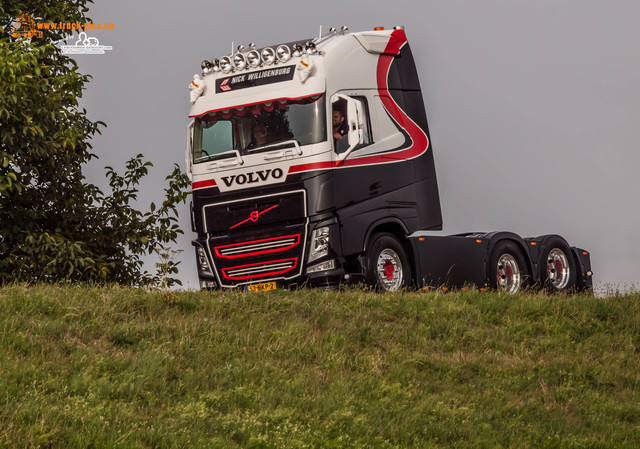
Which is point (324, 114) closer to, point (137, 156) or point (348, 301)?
point (348, 301)

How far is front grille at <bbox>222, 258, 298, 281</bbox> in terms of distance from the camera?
1617 centimetres

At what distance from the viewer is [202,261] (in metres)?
17.2

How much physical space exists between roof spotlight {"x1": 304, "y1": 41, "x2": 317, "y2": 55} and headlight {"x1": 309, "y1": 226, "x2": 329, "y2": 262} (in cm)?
302

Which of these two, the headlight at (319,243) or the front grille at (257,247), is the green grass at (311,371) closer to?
the headlight at (319,243)

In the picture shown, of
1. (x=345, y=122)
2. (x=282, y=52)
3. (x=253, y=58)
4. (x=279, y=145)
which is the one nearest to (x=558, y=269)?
(x=345, y=122)

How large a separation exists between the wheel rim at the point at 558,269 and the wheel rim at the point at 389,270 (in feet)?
16.2

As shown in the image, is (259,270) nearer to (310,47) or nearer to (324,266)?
(324,266)

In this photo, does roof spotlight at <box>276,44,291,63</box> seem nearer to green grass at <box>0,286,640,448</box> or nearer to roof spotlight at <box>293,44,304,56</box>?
roof spotlight at <box>293,44,304,56</box>

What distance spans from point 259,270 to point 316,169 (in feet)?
6.99

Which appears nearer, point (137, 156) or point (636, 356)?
point (636, 356)

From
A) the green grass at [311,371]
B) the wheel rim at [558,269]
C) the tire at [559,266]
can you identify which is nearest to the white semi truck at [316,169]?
the green grass at [311,371]

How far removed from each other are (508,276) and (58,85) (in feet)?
32.7

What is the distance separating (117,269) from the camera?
68.1 ft

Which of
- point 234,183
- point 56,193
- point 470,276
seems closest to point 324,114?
point 234,183
